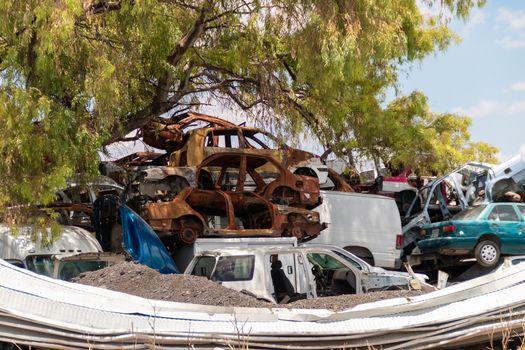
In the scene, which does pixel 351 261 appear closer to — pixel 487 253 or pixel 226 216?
pixel 226 216

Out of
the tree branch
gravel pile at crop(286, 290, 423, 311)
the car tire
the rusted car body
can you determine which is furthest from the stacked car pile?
gravel pile at crop(286, 290, 423, 311)

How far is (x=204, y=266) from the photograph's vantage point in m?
10.4

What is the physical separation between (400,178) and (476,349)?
40.5 feet

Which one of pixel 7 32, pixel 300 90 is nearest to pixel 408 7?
pixel 300 90

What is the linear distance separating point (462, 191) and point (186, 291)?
37.6ft

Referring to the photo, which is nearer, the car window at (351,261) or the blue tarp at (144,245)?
the car window at (351,261)

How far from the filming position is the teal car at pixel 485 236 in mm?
15625

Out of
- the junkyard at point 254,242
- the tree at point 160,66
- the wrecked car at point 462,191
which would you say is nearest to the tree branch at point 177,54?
the tree at point 160,66

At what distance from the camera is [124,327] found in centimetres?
593

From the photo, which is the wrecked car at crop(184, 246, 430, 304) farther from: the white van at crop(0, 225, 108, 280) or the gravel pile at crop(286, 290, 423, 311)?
the white van at crop(0, 225, 108, 280)

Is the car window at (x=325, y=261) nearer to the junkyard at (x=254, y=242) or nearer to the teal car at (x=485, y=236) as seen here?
the junkyard at (x=254, y=242)

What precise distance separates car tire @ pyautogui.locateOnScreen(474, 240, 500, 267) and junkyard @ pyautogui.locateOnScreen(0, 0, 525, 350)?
58 mm

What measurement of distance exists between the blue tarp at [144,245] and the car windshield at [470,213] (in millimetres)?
7107

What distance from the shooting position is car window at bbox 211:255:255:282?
987cm
